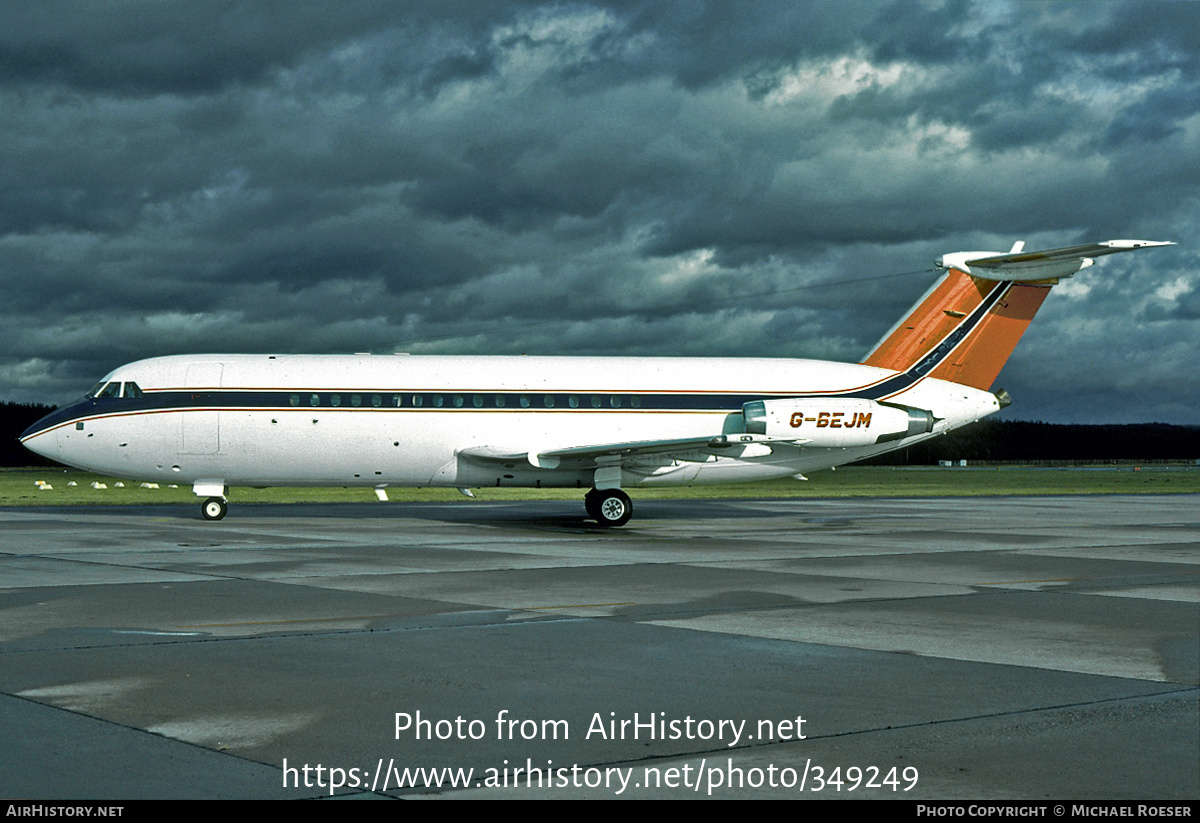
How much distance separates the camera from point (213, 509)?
2972cm

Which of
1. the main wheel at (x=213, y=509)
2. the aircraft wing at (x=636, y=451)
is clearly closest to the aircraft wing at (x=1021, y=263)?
the aircraft wing at (x=636, y=451)

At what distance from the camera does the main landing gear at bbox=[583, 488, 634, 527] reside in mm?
29375

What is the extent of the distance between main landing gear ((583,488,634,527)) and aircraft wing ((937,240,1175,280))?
1153 cm

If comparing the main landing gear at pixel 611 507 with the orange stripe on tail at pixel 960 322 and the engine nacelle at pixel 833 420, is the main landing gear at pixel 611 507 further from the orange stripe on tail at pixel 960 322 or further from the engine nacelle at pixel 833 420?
the orange stripe on tail at pixel 960 322

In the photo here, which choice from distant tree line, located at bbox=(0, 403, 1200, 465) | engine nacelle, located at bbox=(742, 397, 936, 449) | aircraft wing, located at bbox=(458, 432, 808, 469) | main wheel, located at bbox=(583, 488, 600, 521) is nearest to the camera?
aircraft wing, located at bbox=(458, 432, 808, 469)

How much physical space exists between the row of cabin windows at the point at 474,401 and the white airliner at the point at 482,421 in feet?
0.10

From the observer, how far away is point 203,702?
8.36m

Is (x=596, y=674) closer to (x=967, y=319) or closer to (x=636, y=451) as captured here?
(x=636, y=451)

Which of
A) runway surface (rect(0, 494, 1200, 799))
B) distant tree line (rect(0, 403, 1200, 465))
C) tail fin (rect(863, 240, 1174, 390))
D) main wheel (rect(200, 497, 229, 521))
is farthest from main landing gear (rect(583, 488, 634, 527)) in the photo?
distant tree line (rect(0, 403, 1200, 465))

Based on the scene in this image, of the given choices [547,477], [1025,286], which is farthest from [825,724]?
[1025,286]

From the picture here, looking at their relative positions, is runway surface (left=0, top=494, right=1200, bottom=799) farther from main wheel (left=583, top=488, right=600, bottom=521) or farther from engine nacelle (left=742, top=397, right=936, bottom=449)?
engine nacelle (left=742, top=397, right=936, bottom=449)

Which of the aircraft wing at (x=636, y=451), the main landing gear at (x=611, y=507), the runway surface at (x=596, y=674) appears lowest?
the runway surface at (x=596, y=674)

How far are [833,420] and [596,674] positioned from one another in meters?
21.5

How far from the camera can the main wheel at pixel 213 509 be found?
29641 mm
